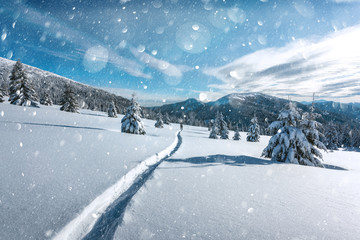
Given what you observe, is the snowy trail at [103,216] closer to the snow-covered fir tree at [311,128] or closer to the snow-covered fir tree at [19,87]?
the snow-covered fir tree at [311,128]

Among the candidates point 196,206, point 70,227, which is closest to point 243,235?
point 196,206

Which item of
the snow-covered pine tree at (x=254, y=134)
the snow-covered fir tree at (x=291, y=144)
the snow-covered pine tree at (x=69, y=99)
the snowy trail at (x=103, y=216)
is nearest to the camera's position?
the snowy trail at (x=103, y=216)

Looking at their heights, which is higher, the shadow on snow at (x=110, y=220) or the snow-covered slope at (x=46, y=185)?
the snow-covered slope at (x=46, y=185)

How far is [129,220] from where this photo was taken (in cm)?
304

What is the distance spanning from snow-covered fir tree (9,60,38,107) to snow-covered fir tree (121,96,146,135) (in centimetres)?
2588

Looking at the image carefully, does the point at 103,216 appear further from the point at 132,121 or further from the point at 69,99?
the point at 69,99

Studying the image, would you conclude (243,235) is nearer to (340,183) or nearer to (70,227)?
(70,227)

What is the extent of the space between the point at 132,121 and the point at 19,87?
28.1 meters

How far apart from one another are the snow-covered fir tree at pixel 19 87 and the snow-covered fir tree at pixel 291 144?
43.6m

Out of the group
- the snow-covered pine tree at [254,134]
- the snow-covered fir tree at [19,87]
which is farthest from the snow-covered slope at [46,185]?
the snow-covered fir tree at [19,87]

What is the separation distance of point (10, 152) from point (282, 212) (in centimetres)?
941

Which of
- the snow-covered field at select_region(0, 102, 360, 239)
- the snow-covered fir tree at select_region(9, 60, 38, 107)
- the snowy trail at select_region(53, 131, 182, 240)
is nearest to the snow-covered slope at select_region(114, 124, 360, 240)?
the snow-covered field at select_region(0, 102, 360, 239)

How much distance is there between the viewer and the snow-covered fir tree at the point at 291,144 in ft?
36.2

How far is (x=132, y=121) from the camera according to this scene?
22453mm
